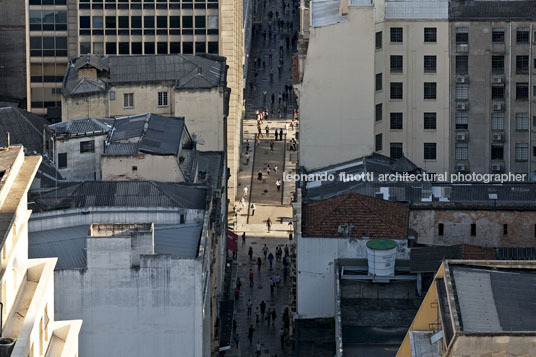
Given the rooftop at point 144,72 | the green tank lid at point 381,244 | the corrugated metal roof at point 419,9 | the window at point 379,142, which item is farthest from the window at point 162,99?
the green tank lid at point 381,244


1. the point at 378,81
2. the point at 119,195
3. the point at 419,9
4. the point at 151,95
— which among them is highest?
the point at 419,9

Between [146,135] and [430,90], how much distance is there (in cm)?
3082

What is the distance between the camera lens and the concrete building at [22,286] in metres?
55.6

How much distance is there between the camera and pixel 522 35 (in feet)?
503

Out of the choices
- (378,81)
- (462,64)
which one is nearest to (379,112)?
(378,81)

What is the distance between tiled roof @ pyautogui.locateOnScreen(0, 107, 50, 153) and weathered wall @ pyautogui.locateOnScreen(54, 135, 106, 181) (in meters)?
8.15

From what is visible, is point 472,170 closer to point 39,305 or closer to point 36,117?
point 36,117

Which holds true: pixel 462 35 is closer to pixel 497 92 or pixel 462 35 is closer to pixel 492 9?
pixel 492 9

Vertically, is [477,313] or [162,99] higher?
[162,99]

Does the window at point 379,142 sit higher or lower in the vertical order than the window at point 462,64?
lower

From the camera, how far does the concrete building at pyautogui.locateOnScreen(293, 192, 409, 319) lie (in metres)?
127

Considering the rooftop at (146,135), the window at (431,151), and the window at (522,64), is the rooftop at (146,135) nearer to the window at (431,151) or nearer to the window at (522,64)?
the window at (431,151)

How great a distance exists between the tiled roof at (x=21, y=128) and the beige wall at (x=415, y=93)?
30931 millimetres

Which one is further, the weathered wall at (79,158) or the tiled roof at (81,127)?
the tiled roof at (81,127)
